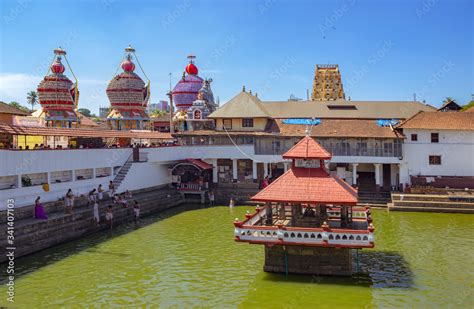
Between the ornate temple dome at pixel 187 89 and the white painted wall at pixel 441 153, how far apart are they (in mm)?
32990

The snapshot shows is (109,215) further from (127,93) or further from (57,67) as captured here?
(57,67)

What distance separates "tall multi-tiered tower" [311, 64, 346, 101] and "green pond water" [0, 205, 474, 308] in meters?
46.2

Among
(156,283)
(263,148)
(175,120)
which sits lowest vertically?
(156,283)

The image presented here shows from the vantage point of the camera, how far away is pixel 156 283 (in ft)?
53.9

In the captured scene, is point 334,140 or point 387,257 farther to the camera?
point 334,140

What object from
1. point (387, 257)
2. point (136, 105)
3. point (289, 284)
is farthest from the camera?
point (136, 105)

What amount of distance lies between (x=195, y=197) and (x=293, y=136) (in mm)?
9770

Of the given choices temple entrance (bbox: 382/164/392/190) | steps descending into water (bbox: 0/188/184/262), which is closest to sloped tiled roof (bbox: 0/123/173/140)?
steps descending into water (bbox: 0/188/184/262)

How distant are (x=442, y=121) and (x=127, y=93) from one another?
3158 cm

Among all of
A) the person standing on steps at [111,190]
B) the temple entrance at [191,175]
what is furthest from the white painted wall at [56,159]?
the temple entrance at [191,175]

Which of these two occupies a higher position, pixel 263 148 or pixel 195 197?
pixel 263 148

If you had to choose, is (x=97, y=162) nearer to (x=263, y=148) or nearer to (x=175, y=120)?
(x=263, y=148)

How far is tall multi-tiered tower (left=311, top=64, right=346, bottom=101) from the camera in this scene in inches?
2697

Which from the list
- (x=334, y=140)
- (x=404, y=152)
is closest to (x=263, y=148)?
(x=334, y=140)
